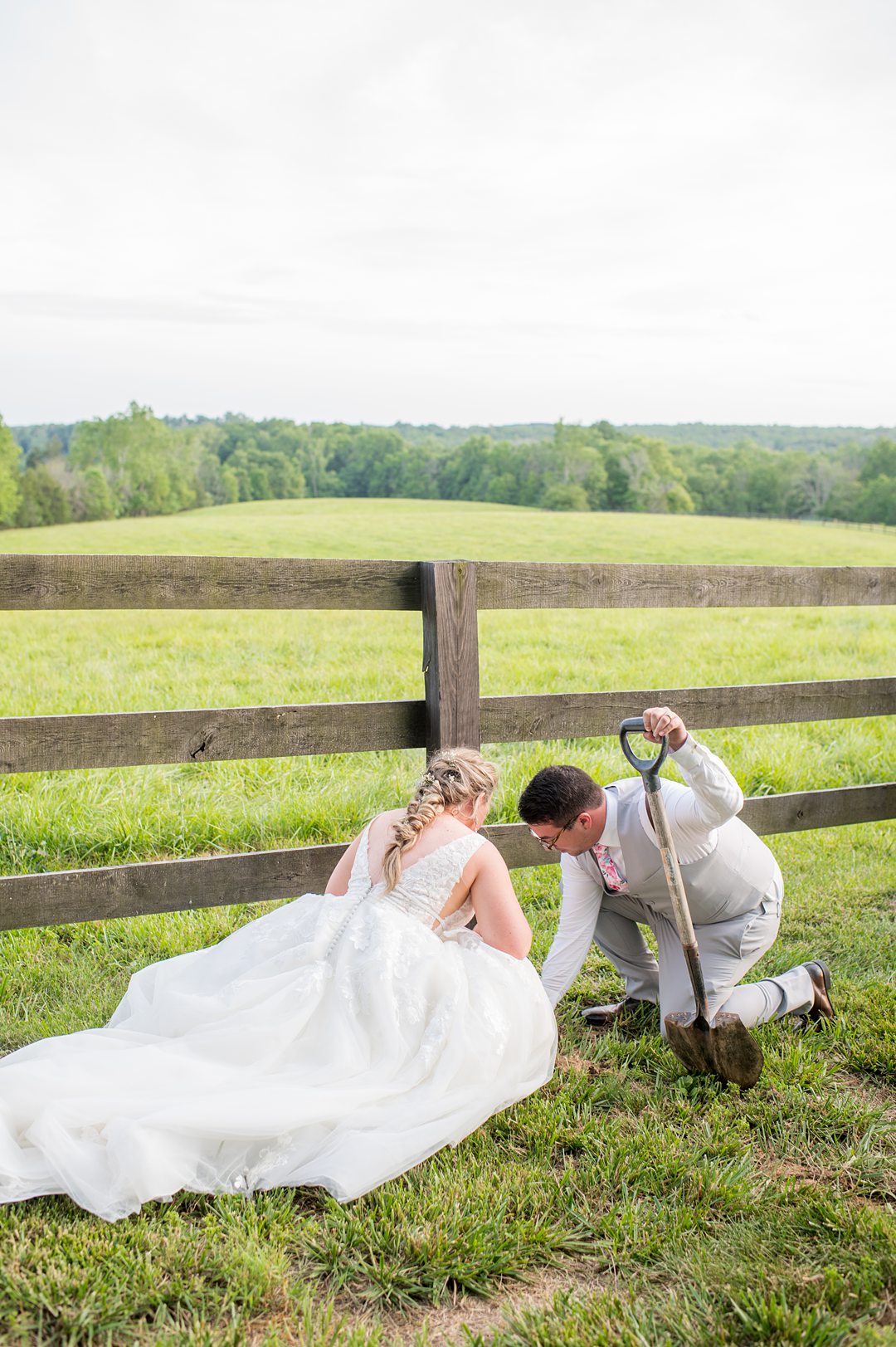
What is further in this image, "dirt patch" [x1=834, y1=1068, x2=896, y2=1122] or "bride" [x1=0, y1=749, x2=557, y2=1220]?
"dirt patch" [x1=834, y1=1068, x2=896, y2=1122]

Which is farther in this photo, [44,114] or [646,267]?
[646,267]

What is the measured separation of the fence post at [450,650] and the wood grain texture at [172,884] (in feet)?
1.89

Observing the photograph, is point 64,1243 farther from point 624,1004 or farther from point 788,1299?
point 624,1004

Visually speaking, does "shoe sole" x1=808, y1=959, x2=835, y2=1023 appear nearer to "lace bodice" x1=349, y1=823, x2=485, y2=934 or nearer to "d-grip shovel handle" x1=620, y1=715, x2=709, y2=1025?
"d-grip shovel handle" x1=620, y1=715, x2=709, y2=1025

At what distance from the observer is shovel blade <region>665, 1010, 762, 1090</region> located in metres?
3.28

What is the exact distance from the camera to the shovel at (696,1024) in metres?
3.25

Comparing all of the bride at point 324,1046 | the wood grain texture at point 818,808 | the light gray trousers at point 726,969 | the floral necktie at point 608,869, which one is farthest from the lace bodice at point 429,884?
the wood grain texture at point 818,808

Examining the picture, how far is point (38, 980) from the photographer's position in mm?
4137

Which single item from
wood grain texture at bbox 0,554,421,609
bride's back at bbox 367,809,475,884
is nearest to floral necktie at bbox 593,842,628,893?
bride's back at bbox 367,809,475,884

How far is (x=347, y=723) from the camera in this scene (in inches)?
162

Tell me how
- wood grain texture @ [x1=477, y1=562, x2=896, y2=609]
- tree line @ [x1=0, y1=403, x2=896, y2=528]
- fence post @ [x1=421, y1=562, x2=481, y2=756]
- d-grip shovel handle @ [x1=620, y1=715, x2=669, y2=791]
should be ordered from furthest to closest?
tree line @ [x1=0, y1=403, x2=896, y2=528] → wood grain texture @ [x1=477, y1=562, x2=896, y2=609] → fence post @ [x1=421, y1=562, x2=481, y2=756] → d-grip shovel handle @ [x1=620, y1=715, x2=669, y2=791]

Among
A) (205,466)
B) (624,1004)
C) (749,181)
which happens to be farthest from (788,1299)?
(205,466)

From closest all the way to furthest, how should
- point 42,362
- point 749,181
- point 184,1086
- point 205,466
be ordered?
point 184,1086 → point 749,181 → point 205,466 → point 42,362

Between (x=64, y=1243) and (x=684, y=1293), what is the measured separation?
1551mm
